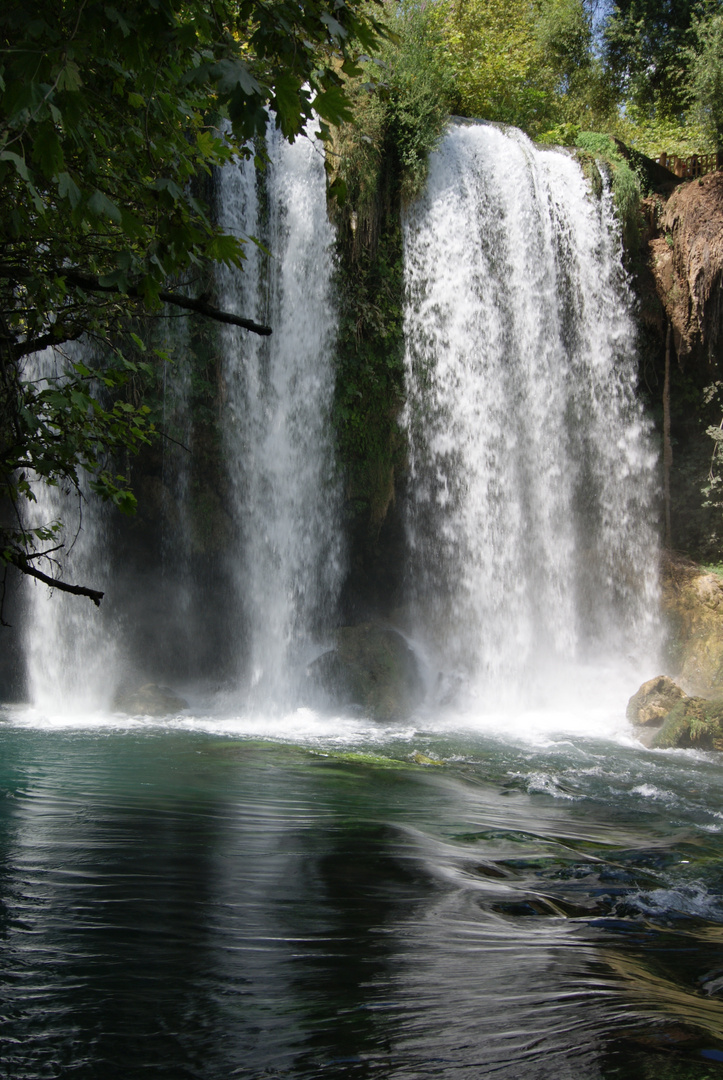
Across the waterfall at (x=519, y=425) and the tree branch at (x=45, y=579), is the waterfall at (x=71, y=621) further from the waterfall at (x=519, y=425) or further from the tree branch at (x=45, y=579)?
the tree branch at (x=45, y=579)

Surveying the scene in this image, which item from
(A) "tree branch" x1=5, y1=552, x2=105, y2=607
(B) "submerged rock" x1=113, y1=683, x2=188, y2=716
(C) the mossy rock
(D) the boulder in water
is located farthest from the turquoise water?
(D) the boulder in water

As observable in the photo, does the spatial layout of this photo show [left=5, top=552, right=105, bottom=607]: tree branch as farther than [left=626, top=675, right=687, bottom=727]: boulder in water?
No

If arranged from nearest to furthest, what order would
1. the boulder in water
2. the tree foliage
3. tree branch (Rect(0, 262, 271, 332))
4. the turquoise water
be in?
the turquoise water, the tree foliage, tree branch (Rect(0, 262, 271, 332)), the boulder in water

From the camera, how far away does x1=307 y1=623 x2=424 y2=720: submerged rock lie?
14234 millimetres

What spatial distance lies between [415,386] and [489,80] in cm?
1377

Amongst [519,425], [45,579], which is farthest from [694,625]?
[45,579]

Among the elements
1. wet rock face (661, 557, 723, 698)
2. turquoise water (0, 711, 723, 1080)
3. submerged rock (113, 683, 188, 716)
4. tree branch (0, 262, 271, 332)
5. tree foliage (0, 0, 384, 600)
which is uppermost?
tree foliage (0, 0, 384, 600)

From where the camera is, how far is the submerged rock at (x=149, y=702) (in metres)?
13.1

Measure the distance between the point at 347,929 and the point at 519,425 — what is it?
44.8 ft

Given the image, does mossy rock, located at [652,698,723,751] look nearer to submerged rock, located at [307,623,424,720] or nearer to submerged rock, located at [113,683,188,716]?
submerged rock, located at [307,623,424,720]

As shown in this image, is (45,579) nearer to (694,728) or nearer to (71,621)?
(694,728)

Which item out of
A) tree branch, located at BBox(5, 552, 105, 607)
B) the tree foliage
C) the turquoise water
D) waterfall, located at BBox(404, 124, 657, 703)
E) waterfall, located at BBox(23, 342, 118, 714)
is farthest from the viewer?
waterfall, located at BBox(404, 124, 657, 703)

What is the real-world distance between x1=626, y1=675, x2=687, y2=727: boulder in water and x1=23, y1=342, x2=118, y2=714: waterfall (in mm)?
8849

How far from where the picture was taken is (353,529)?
51.9ft
